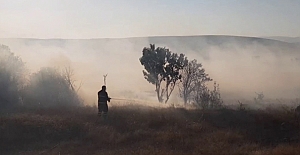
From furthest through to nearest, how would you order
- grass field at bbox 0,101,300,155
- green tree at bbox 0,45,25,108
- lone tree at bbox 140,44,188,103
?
lone tree at bbox 140,44,188,103 < green tree at bbox 0,45,25,108 < grass field at bbox 0,101,300,155

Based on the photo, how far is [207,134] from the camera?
1861cm

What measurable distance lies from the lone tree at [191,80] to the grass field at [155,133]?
2351 centimetres

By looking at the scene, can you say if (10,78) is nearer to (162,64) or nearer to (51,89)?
(51,89)

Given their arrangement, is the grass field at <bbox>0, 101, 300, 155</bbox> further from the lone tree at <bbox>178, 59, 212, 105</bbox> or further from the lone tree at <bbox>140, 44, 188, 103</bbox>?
the lone tree at <bbox>178, 59, 212, 105</bbox>

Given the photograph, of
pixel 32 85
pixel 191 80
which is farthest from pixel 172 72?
pixel 32 85

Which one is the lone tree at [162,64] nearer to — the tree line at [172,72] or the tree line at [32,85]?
the tree line at [172,72]

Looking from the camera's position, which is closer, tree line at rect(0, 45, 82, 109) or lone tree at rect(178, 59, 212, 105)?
tree line at rect(0, 45, 82, 109)

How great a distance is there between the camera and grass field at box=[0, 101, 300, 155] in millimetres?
16484

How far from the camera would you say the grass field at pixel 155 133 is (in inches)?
649

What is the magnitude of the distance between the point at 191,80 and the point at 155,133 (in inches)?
1148

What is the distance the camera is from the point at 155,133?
744 inches

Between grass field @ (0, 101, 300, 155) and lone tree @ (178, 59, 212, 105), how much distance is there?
2351 cm

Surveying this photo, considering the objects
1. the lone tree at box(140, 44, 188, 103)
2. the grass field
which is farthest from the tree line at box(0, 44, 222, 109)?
the grass field

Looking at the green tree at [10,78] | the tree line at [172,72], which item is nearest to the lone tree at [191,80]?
the tree line at [172,72]
